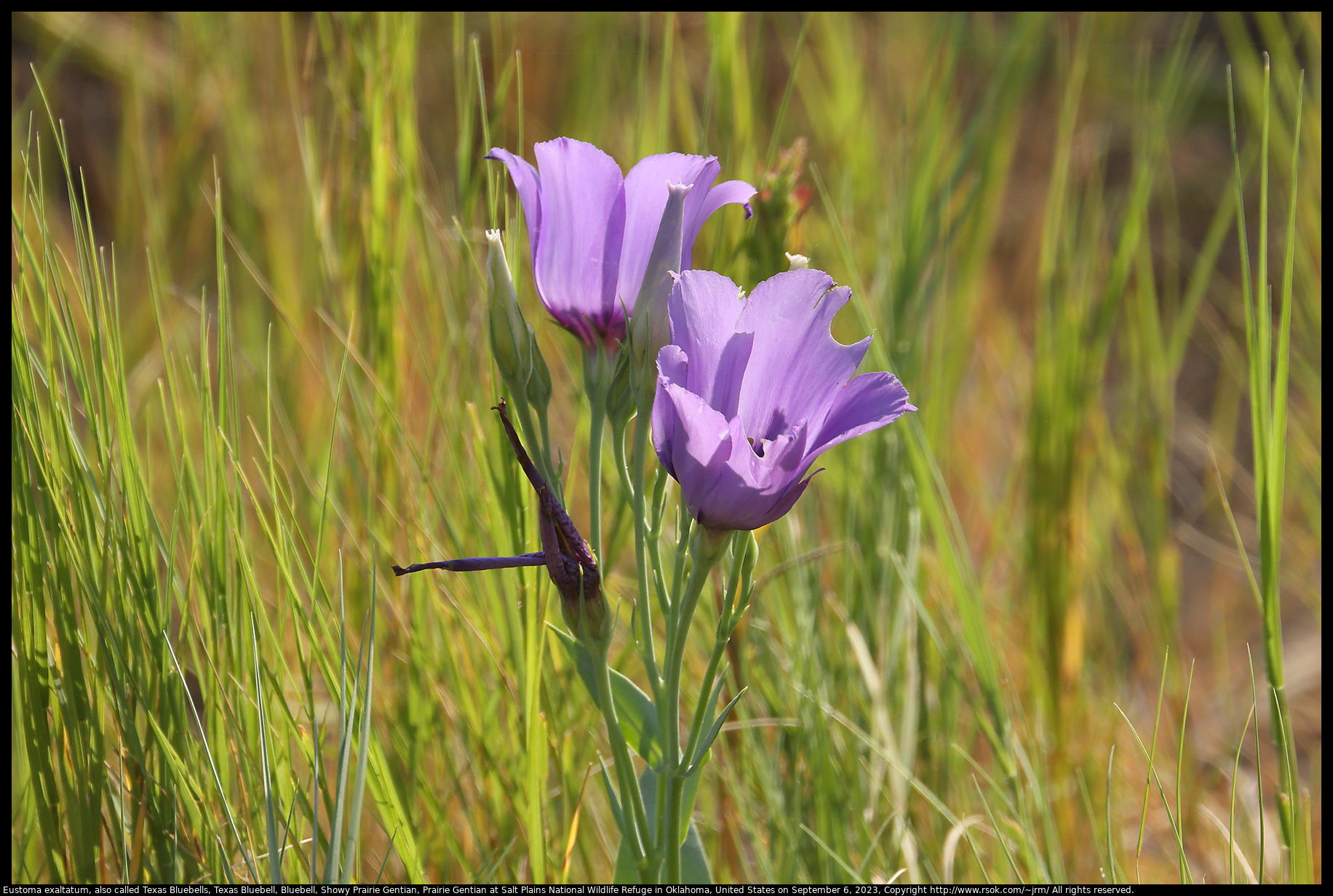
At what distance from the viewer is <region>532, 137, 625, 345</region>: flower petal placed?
427 millimetres

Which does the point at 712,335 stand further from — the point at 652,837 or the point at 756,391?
the point at 652,837

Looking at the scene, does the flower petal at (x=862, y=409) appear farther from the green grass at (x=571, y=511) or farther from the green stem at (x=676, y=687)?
the green grass at (x=571, y=511)

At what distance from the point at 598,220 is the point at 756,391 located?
4.7 inches

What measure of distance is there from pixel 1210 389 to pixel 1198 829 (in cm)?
128

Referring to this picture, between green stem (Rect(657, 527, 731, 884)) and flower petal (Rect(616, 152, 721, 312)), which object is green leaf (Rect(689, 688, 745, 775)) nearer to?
green stem (Rect(657, 527, 731, 884))

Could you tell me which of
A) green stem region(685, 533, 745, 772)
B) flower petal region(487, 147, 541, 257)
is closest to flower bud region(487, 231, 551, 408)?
flower petal region(487, 147, 541, 257)

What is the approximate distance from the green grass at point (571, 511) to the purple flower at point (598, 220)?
3.4 inches

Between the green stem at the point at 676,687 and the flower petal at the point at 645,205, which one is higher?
the flower petal at the point at 645,205

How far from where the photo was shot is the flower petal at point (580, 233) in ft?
1.40

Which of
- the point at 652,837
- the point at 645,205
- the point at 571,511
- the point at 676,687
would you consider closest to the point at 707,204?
the point at 645,205

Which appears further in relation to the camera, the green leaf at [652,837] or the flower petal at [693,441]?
the green leaf at [652,837]

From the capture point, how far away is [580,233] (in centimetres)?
43

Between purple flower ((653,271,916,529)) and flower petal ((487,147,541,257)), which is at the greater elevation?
flower petal ((487,147,541,257))

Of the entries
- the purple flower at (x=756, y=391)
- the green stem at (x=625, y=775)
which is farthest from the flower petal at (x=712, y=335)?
the green stem at (x=625, y=775)
